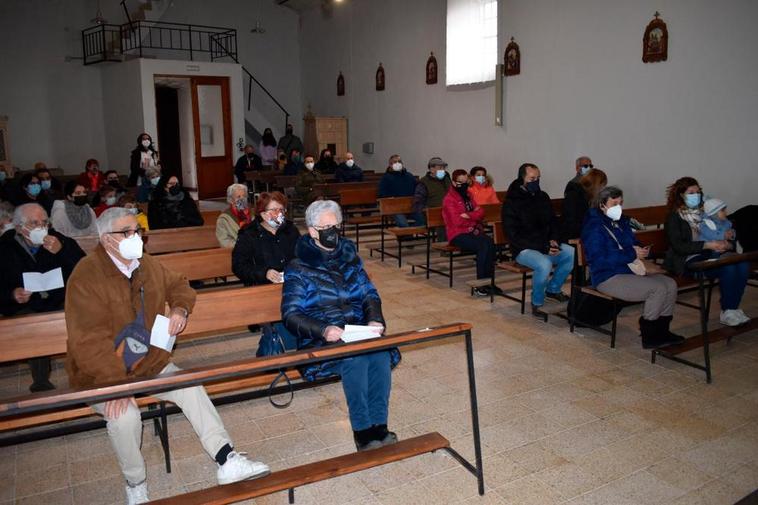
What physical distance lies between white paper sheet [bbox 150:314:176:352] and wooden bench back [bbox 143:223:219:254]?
3.24 metres

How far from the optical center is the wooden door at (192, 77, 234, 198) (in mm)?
17031

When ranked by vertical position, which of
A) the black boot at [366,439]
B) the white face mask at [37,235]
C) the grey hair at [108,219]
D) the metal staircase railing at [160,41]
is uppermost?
the metal staircase railing at [160,41]

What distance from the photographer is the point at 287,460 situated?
3.62 meters

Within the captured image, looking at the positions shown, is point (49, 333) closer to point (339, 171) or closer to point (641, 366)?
point (641, 366)

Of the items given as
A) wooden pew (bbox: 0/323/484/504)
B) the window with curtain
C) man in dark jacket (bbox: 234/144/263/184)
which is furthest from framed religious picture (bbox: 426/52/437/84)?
wooden pew (bbox: 0/323/484/504)

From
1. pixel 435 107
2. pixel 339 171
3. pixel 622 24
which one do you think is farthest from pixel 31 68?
pixel 622 24

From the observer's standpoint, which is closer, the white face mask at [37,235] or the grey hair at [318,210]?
the grey hair at [318,210]

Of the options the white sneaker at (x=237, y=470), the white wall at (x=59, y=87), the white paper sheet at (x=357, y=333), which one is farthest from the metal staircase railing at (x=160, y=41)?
the white sneaker at (x=237, y=470)

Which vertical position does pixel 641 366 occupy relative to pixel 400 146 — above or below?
below

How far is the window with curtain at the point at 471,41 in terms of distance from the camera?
12.2 m

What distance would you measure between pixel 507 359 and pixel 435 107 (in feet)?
32.3

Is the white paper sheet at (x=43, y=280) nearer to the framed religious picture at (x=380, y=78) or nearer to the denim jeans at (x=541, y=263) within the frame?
the denim jeans at (x=541, y=263)

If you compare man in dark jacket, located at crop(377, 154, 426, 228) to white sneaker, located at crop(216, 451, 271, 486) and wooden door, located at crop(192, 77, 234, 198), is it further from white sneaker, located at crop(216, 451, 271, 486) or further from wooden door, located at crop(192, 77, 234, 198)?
wooden door, located at crop(192, 77, 234, 198)

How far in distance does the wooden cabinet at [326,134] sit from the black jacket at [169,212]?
10.5 m
